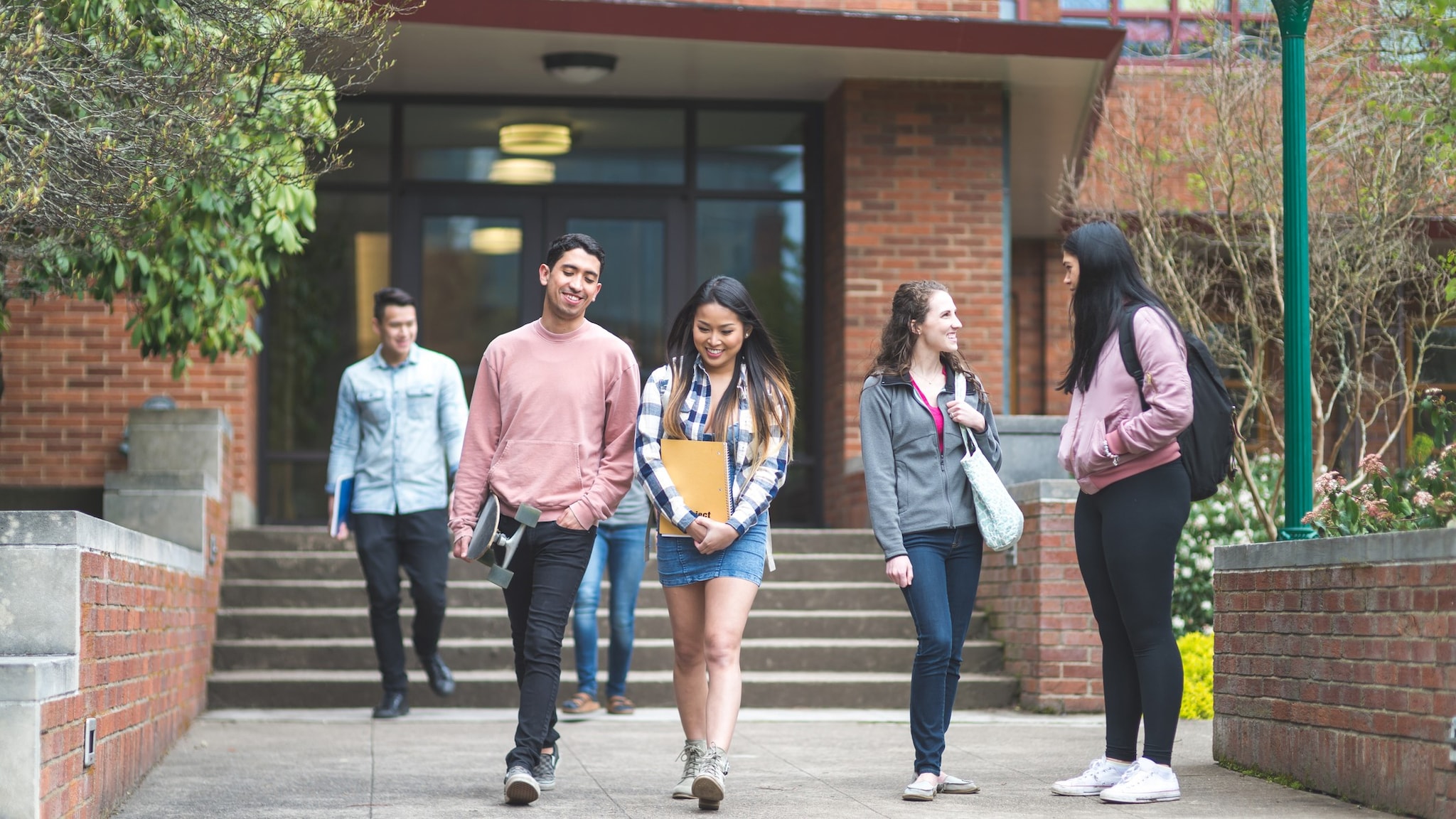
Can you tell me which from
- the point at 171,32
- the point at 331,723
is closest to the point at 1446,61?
the point at 171,32

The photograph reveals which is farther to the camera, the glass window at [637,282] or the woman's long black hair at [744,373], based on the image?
the glass window at [637,282]

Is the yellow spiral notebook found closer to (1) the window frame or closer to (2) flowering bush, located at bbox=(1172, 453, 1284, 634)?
(2) flowering bush, located at bbox=(1172, 453, 1284, 634)

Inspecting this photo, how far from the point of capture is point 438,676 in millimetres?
8578

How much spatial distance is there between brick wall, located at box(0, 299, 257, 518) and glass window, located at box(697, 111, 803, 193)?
410 centimetres

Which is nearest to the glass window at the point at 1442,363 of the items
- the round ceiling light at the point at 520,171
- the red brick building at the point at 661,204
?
the red brick building at the point at 661,204

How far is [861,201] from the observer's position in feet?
39.5

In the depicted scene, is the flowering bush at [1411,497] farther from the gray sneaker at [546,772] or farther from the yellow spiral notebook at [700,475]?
the gray sneaker at [546,772]

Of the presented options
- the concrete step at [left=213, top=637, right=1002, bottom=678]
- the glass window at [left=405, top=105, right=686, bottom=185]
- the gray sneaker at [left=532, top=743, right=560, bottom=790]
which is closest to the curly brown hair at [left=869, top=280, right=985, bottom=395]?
the gray sneaker at [left=532, top=743, right=560, bottom=790]

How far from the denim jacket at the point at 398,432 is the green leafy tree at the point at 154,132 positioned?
1175mm

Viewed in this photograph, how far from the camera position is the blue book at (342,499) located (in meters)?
8.31

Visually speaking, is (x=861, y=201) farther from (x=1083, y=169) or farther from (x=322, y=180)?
(x=322, y=180)

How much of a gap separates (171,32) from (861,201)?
674 centimetres

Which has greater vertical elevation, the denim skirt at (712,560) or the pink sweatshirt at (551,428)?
the pink sweatshirt at (551,428)

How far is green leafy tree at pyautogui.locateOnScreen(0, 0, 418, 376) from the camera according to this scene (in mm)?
5438
